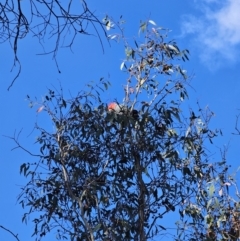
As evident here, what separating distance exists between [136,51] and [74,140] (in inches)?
29.8

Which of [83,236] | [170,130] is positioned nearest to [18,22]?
[83,236]

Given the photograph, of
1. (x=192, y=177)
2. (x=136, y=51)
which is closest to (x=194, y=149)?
(x=192, y=177)

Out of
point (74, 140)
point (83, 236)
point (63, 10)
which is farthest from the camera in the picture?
point (74, 140)

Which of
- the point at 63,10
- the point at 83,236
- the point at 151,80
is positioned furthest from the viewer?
the point at 151,80

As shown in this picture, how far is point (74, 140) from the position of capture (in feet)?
12.6

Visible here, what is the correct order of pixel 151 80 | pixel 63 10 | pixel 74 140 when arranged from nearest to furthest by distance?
1. pixel 63 10
2. pixel 74 140
3. pixel 151 80

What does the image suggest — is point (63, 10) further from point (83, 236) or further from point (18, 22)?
point (83, 236)

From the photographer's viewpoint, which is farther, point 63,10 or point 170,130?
point 170,130

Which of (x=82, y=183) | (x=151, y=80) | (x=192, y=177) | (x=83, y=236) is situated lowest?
(x=83, y=236)

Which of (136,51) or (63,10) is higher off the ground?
(136,51)

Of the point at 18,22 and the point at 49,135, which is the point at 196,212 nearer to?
the point at 49,135

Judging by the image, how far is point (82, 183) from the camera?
373cm

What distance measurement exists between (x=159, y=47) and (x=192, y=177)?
881 millimetres

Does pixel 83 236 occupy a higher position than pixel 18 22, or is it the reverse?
pixel 83 236
